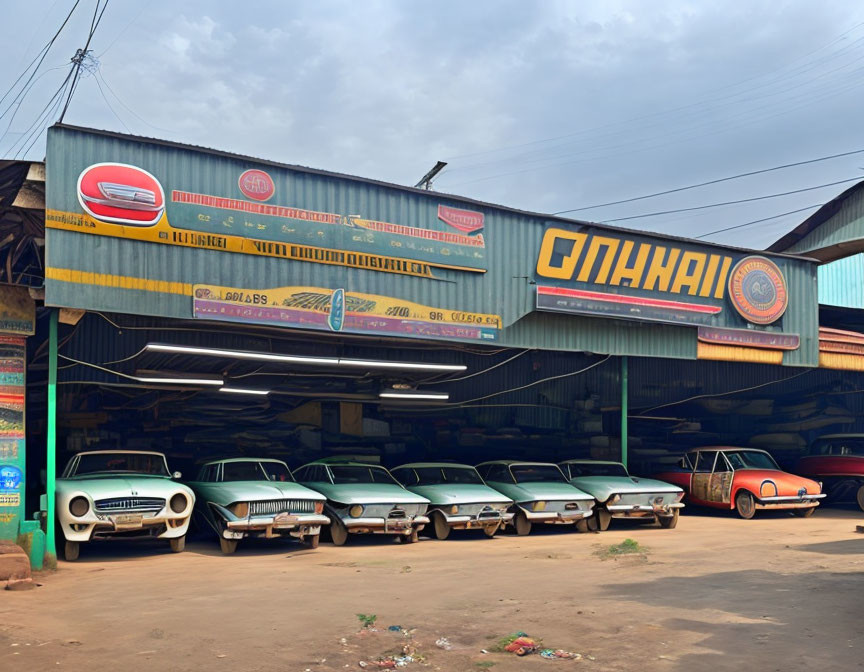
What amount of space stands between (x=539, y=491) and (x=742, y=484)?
5.41 m

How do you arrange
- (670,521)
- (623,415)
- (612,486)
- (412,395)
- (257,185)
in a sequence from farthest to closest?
(412,395) → (623,415) → (670,521) → (612,486) → (257,185)

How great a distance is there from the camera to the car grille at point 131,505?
12.2 m

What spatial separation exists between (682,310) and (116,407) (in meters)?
13.1

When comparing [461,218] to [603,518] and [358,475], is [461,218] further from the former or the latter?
[603,518]

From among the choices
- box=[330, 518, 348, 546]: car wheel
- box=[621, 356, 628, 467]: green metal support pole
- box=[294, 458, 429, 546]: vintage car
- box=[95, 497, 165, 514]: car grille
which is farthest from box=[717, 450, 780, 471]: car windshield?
box=[95, 497, 165, 514]: car grille

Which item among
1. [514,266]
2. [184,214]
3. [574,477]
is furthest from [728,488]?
[184,214]

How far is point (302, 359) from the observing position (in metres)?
15.7

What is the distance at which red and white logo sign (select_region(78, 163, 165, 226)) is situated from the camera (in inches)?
518

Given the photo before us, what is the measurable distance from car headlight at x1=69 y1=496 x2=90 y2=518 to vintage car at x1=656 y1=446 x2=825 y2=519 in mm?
13211

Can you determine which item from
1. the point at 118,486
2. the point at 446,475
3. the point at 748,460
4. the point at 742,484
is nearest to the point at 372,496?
the point at 446,475

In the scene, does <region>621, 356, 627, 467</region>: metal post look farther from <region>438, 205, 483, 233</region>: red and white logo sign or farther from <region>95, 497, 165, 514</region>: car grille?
<region>95, 497, 165, 514</region>: car grille

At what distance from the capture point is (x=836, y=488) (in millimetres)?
21234

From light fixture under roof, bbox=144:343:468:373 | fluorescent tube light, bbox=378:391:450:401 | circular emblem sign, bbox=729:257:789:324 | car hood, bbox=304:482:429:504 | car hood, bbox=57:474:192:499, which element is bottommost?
car hood, bbox=304:482:429:504

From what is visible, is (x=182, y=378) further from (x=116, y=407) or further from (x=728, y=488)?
(x=728, y=488)
